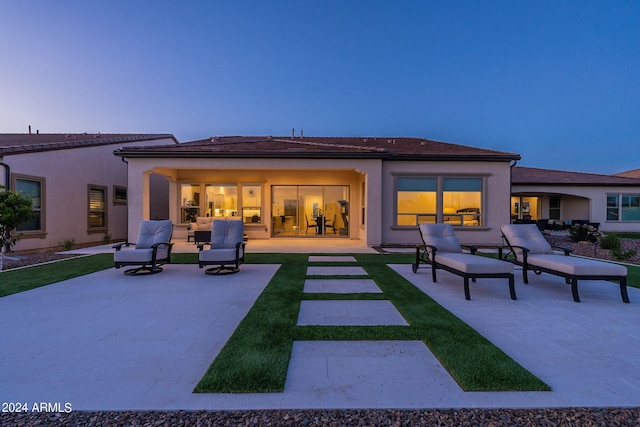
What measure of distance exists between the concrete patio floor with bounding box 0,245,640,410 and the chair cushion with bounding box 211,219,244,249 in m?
2.28

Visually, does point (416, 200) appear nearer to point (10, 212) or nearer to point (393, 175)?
point (393, 175)

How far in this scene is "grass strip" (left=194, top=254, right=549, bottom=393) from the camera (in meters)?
2.19

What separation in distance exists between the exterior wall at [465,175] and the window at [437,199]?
220 millimetres

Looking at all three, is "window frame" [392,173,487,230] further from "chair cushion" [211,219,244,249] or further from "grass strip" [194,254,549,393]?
"grass strip" [194,254,549,393]

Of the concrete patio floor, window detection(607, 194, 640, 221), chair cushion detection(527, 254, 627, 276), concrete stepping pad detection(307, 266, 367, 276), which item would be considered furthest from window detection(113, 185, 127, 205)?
window detection(607, 194, 640, 221)

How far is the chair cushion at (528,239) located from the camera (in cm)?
576

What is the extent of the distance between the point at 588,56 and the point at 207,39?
26.5 metres

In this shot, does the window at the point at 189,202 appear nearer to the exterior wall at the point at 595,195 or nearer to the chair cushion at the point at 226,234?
the chair cushion at the point at 226,234

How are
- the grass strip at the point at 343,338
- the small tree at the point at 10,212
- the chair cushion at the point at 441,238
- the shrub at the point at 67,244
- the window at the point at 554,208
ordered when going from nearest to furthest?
the grass strip at the point at 343,338, the chair cushion at the point at 441,238, the small tree at the point at 10,212, the shrub at the point at 67,244, the window at the point at 554,208

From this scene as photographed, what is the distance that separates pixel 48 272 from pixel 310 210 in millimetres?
9485

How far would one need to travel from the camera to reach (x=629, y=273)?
20.8 ft

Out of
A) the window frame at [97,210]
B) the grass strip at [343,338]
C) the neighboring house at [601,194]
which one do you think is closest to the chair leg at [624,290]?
the grass strip at [343,338]

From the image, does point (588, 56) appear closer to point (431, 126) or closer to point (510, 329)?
point (431, 126)

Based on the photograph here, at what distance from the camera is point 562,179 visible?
18.9m
